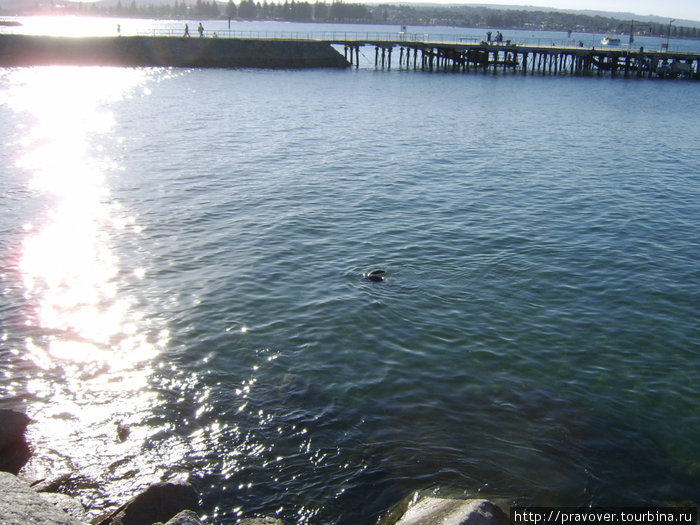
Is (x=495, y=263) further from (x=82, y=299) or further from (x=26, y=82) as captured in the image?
(x=26, y=82)

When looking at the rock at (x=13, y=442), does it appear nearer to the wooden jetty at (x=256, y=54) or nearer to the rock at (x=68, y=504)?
the rock at (x=68, y=504)

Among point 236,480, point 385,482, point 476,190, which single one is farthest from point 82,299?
point 476,190

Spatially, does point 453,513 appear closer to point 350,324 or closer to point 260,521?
point 260,521

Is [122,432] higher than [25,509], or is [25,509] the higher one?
[25,509]

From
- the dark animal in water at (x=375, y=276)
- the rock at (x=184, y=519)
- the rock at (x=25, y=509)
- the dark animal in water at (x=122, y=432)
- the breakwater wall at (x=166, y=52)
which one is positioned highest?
the breakwater wall at (x=166, y=52)

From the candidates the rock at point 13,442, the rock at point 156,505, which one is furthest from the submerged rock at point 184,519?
the rock at point 13,442

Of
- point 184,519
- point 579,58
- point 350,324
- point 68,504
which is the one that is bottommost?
point 68,504

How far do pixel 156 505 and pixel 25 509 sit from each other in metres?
2.00

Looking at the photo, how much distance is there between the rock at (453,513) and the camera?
9289 millimetres

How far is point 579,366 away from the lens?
15.8m

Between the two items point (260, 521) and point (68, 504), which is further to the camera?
point (68, 504)

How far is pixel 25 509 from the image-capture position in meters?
8.87

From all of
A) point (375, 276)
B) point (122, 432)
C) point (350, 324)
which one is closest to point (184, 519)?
point (122, 432)

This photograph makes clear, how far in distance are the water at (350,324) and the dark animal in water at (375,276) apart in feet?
1.62
